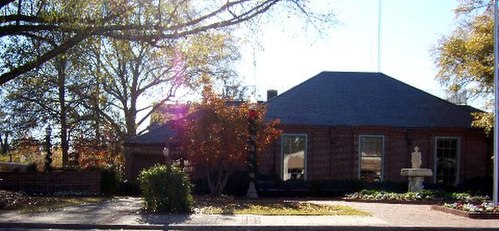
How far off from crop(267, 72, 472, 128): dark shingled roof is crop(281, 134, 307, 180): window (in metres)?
0.96

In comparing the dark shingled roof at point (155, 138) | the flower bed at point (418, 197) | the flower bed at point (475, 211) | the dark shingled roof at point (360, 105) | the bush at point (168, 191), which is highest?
the dark shingled roof at point (360, 105)

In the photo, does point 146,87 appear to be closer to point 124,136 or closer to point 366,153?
point 124,136

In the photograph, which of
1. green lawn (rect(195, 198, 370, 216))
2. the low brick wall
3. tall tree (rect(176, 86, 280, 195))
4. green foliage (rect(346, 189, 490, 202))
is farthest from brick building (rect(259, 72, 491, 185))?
green lawn (rect(195, 198, 370, 216))

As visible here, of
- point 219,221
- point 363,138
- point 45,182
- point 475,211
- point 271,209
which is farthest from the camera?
point 363,138

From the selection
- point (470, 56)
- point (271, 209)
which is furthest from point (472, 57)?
point (271, 209)

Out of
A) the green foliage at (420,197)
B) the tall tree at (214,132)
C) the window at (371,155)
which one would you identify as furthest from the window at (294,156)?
the tall tree at (214,132)

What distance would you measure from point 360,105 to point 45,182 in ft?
55.0

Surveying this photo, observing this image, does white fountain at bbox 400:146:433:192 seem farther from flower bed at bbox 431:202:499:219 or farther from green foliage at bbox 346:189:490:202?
flower bed at bbox 431:202:499:219

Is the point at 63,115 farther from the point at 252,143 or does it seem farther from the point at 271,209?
the point at 271,209

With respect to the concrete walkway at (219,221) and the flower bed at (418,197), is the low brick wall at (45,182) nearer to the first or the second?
the concrete walkway at (219,221)

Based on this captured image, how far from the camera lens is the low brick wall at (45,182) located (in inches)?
1051

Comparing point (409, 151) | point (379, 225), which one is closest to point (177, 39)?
point (379, 225)

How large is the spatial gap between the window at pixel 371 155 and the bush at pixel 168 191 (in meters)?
17.0

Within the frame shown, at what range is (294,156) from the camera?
1318 inches
